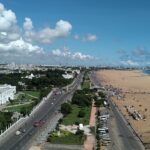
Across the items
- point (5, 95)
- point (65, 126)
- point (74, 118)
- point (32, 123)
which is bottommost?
point (32, 123)

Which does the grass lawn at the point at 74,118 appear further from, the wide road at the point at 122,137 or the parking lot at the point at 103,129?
the wide road at the point at 122,137

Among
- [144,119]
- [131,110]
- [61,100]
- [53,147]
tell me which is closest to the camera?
[53,147]

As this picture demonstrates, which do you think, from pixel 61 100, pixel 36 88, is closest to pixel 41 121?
pixel 61 100

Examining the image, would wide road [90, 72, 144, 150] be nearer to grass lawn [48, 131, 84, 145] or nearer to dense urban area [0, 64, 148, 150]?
dense urban area [0, 64, 148, 150]

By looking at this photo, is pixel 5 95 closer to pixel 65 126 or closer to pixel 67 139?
pixel 65 126

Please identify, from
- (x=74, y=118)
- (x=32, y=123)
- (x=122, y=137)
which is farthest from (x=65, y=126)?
(x=122, y=137)

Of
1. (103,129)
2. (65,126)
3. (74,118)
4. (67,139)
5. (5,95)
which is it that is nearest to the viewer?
(67,139)

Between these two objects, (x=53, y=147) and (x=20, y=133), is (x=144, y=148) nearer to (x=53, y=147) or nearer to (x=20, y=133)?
(x=53, y=147)

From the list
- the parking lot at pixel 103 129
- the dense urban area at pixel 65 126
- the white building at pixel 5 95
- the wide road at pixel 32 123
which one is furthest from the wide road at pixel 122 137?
the white building at pixel 5 95
